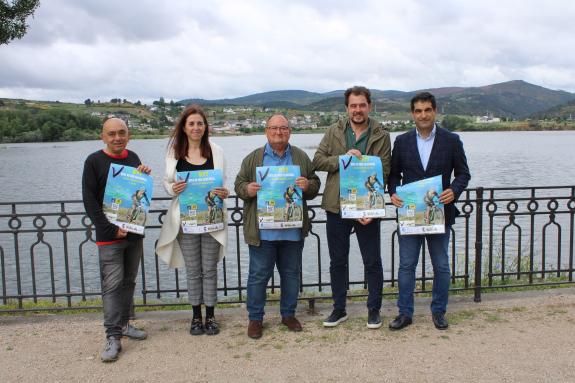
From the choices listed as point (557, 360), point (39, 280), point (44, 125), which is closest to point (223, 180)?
point (557, 360)

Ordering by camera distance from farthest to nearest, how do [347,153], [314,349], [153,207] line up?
[153,207]
[347,153]
[314,349]

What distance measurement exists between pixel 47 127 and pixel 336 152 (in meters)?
98.5

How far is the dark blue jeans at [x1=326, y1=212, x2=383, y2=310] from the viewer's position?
16.0ft

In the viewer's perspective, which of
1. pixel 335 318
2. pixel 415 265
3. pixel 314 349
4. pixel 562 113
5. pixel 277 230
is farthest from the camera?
pixel 562 113

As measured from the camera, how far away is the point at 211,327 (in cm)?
500

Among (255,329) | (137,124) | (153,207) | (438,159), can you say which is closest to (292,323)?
(255,329)

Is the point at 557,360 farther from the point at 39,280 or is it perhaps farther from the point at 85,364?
the point at 39,280

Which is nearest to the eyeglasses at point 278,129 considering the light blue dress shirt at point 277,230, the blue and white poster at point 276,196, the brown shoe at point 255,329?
the light blue dress shirt at point 277,230

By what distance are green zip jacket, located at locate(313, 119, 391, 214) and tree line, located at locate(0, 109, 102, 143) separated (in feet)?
310

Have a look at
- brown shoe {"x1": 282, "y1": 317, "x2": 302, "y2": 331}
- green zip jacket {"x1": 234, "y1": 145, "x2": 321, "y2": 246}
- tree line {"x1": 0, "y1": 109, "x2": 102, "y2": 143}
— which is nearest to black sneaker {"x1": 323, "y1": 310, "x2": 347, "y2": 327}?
brown shoe {"x1": 282, "y1": 317, "x2": 302, "y2": 331}

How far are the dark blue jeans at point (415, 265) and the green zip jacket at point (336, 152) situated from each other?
756mm

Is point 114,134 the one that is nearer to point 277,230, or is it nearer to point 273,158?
point 273,158

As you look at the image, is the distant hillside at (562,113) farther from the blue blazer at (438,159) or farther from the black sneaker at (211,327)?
the black sneaker at (211,327)

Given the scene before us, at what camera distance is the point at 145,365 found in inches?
172
